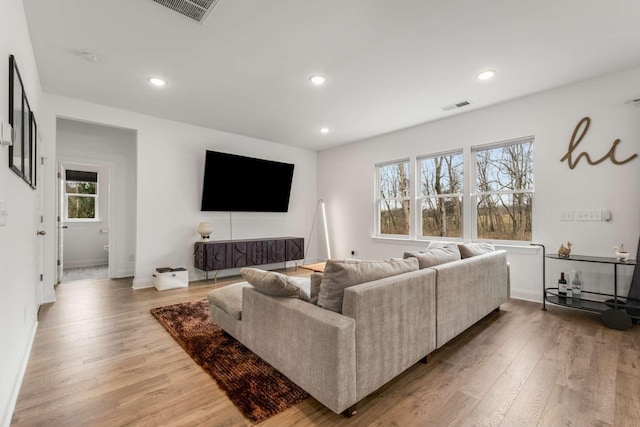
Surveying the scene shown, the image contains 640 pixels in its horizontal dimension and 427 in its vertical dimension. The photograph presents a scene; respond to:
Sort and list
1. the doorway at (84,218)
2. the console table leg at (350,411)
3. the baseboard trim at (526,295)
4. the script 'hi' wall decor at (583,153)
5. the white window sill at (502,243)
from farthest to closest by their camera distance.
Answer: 1. the doorway at (84,218)
2. the white window sill at (502,243)
3. the baseboard trim at (526,295)
4. the script 'hi' wall decor at (583,153)
5. the console table leg at (350,411)

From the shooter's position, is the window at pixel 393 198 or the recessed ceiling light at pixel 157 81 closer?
the recessed ceiling light at pixel 157 81

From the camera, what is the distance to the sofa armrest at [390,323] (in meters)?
1.61

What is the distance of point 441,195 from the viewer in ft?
15.5

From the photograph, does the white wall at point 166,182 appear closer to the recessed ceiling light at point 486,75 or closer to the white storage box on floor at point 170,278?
the white storage box on floor at point 170,278

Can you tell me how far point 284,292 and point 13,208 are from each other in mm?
1756

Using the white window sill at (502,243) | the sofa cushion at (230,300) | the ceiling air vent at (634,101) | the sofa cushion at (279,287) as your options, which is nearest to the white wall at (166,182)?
the sofa cushion at (230,300)

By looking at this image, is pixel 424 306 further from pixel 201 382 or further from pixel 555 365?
pixel 201 382

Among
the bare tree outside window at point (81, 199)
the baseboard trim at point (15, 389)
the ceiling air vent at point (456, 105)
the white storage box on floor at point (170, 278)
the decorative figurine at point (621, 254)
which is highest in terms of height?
the ceiling air vent at point (456, 105)

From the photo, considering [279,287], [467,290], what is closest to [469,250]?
[467,290]

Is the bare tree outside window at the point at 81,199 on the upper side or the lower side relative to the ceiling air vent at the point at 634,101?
lower

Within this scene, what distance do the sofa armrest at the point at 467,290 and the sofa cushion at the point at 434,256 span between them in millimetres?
66

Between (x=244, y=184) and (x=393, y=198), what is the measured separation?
8.90ft

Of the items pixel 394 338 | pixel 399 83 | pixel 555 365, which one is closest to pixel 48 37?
pixel 399 83

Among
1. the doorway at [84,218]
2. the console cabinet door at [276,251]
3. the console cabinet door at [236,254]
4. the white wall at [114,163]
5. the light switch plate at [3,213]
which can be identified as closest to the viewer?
the light switch plate at [3,213]
